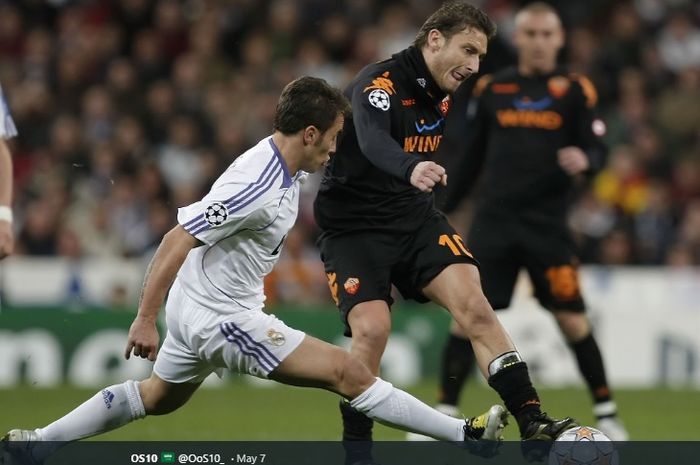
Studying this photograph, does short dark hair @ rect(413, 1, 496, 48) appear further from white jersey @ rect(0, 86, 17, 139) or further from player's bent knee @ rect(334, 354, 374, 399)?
white jersey @ rect(0, 86, 17, 139)

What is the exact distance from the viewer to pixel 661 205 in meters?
14.7

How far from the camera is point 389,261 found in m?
6.69

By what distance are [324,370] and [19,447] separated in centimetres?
140

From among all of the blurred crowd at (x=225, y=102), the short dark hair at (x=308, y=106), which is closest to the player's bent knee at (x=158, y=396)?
the short dark hair at (x=308, y=106)

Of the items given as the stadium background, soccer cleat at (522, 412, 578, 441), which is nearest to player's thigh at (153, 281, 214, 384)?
soccer cleat at (522, 412, 578, 441)

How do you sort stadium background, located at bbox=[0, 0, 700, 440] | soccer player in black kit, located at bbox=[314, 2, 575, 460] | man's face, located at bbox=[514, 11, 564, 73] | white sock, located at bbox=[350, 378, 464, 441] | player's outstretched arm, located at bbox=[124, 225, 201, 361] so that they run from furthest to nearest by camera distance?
stadium background, located at bbox=[0, 0, 700, 440]
man's face, located at bbox=[514, 11, 564, 73]
soccer player in black kit, located at bbox=[314, 2, 575, 460]
white sock, located at bbox=[350, 378, 464, 441]
player's outstretched arm, located at bbox=[124, 225, 201, 361]

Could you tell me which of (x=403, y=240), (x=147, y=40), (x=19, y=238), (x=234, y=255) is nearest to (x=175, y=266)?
(x=234, y=255)

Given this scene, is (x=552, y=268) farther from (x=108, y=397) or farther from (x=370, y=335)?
(x=108, y=397)

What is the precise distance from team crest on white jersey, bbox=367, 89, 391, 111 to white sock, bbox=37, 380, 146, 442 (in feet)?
5.81

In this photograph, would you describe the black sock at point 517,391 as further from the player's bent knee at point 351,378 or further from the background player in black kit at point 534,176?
the background player in black kit at point 534,176

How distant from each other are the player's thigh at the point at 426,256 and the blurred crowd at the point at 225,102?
22.6 feet

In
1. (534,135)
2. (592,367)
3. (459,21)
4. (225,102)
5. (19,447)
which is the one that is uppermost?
(225,102)

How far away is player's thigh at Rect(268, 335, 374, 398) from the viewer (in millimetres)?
5805

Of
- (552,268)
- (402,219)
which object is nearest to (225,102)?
(552,268)
